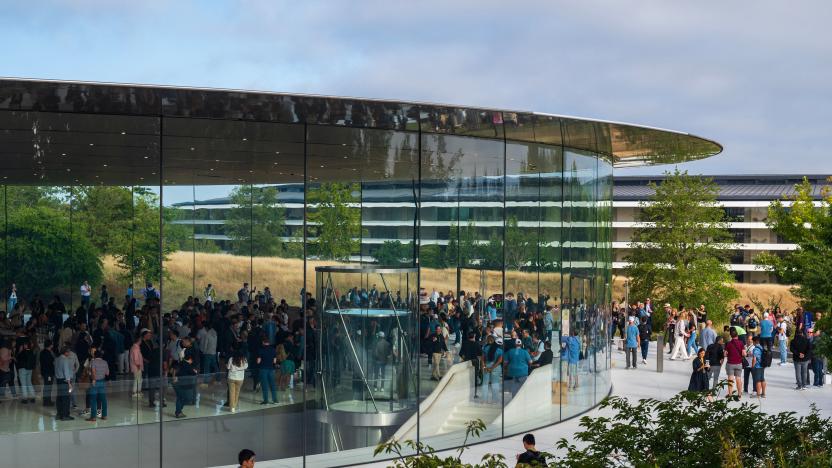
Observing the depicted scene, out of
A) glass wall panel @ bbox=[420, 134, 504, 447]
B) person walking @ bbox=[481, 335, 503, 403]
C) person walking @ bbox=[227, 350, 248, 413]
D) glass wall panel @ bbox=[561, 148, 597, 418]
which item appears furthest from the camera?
glass wall panel @ bbox=[561, 148, 597, 418]

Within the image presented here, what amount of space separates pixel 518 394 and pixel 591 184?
17.9ft

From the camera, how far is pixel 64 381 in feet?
47.3

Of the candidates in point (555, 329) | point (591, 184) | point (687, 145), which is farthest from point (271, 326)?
point (687, 145)

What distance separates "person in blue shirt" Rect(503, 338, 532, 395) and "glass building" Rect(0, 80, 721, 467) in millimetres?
252

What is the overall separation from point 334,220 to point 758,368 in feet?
37.6

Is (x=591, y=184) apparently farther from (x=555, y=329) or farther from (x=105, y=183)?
(x=105, y=183)

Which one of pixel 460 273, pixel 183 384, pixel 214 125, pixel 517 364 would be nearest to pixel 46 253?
pixel 183 384

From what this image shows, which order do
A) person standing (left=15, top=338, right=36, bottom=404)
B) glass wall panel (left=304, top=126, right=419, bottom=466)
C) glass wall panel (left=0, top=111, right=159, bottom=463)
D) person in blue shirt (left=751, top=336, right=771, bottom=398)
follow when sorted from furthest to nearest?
person in blue shirt (left=751, top=336, right=771, bottom=398) → glass wall panel (left=304, top=126, right=419, bottom=466) → glass wall panel (left=0, top=111, right=159, bottom=463) → person standing (left=15, top=338, right=36, bottom=404)

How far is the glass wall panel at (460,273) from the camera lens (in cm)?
1672

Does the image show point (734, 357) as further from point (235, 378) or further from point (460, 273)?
point (235, 378)

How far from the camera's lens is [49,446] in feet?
45.9

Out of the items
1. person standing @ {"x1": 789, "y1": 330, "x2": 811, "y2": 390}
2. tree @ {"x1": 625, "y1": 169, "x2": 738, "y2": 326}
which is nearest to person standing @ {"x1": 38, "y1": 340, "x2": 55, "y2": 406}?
person standing @ {"x1": 789, "y1": 330, "x2": 811, "y2": 390}

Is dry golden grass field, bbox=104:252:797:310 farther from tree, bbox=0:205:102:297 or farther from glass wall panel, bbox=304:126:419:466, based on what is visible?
tree, bbox=0:205:102:297

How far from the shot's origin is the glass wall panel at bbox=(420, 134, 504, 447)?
1672cm
